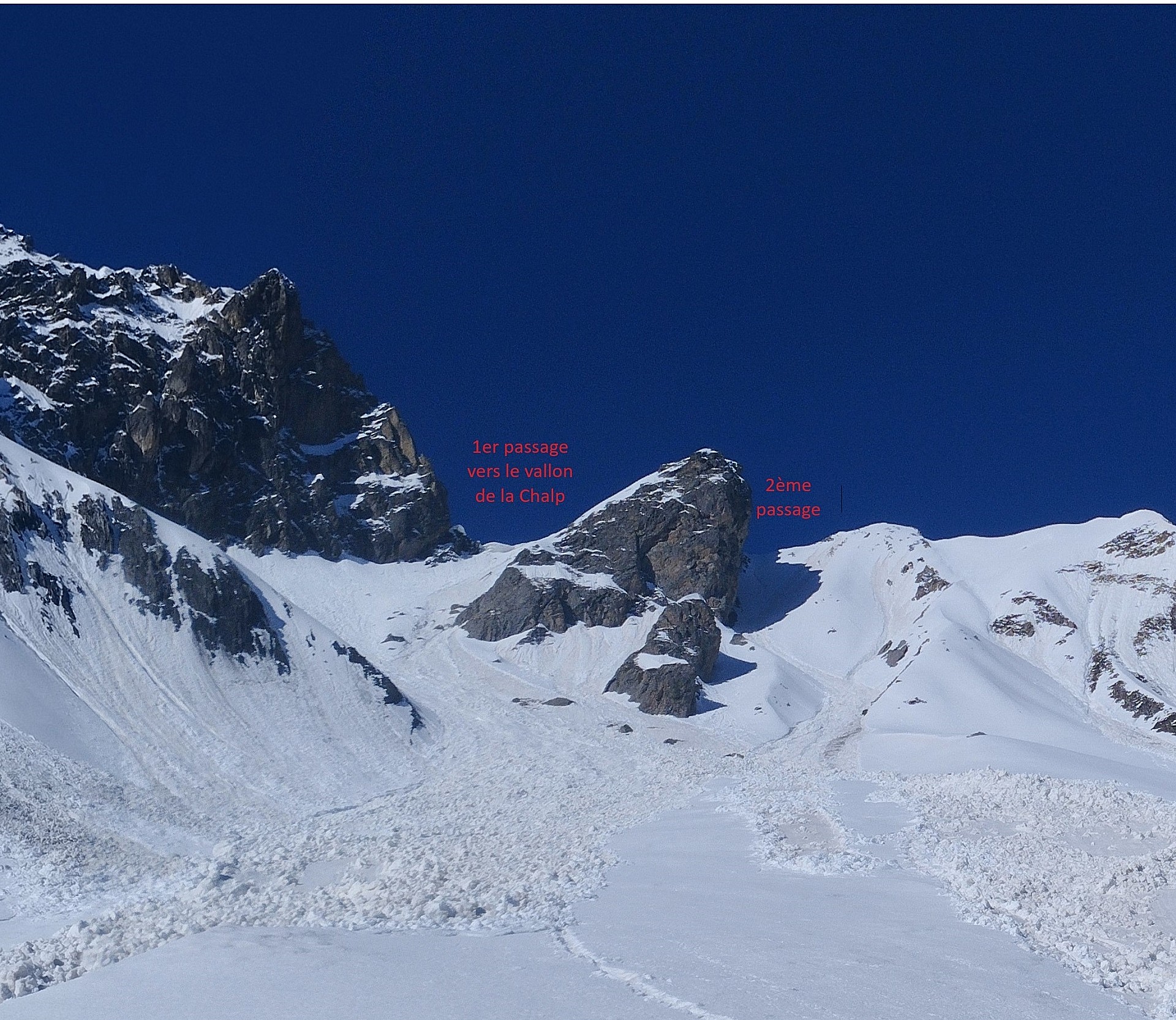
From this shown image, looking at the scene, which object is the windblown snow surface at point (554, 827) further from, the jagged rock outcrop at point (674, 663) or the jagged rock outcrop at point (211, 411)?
the jagged rock outcrop at point (211, 411)

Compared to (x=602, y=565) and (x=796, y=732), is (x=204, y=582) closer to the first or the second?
(x=796, y=732)

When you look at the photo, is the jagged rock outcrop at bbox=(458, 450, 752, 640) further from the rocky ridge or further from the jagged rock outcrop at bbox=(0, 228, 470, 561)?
the jagged rock outcrop at bbox=(0, 228, 470, 561)

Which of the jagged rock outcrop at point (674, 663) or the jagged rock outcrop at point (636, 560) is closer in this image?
→ the jagged rock outcrop at point (674, 663)

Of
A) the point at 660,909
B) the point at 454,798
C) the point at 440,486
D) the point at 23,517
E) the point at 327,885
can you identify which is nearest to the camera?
the point at 660,909

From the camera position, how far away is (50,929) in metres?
15.8

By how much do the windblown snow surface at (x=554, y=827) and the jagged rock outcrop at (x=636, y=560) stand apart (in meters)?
5.64

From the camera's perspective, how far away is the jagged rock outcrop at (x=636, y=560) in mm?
84188

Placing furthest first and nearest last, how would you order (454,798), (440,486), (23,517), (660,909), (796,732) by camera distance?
1. (440,486)
2. (796,732)
3. (23,517)
4. (454,798)
5. (660,909)

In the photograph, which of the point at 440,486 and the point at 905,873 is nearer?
the point at 905,873

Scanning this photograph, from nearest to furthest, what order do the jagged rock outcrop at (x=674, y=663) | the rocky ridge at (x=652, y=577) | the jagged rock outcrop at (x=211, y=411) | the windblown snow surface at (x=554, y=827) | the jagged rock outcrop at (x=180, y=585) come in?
1. the windblown snow surface at (x=554, y=827)
2. the jagged rock outcrop at (x=180, y=585)
3. the jagged rock outcrop at (x=674, y=663)
4. the rocky ridge at (x=652, y=577)
5. the jagged rock outcrop at (x=211, y=411)

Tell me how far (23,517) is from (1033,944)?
158 feet

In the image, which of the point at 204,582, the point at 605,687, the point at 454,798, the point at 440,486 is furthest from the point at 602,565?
the point at 454,798

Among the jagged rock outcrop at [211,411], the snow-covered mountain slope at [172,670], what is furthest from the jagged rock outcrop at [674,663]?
the jagged rock outcrop at [211,411]

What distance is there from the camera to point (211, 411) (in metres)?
101
